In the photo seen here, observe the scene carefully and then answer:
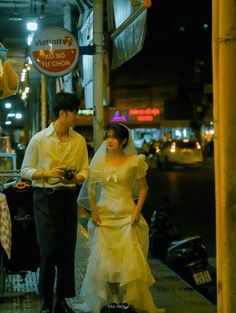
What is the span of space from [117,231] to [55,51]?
3504 millimetres

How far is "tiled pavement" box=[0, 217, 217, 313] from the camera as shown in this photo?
19.1 ft

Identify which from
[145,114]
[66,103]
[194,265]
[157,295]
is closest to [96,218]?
[66,103]

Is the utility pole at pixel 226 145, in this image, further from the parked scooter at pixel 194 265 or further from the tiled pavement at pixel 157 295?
the parked scooter at pixel 194 265

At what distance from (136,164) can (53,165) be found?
80 centimetres

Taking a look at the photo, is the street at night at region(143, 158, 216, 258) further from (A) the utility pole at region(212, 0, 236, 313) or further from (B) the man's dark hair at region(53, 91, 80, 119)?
(A) the utility pole at region(212, 0, 236, 313)

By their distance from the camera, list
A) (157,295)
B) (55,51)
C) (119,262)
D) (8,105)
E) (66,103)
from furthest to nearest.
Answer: (8,105)
(55,51)
(157,295)
(66,103)
(119,262)

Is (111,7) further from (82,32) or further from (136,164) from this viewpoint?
(136,164)

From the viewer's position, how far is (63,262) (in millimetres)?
5441

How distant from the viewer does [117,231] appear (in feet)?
17.8

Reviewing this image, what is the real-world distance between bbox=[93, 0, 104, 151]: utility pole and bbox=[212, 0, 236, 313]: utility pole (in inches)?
178

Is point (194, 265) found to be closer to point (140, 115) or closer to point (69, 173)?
point (69, 173)

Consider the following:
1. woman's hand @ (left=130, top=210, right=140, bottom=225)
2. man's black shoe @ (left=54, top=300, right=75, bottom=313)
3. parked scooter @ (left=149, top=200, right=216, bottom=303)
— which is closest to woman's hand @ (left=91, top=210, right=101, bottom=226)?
woman's hand @ (left=130, top=210, right=140, bottom=225)

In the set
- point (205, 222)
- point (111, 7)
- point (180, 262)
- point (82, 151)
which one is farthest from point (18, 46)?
point (82, 151)

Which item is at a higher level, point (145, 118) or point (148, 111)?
point (148, 111)
